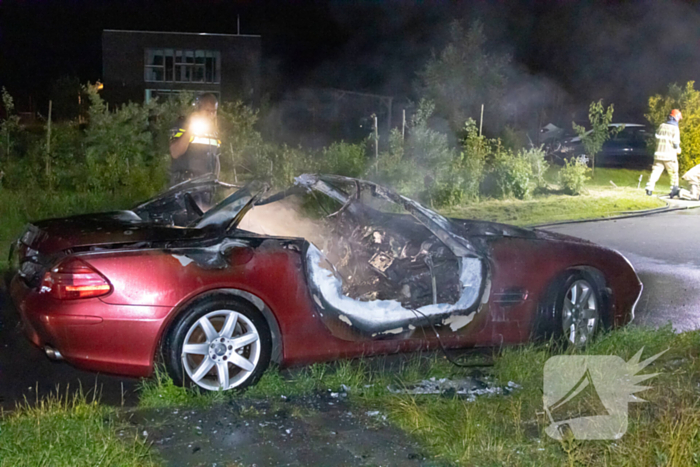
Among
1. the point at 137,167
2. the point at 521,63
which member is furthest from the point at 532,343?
the point at 521,63

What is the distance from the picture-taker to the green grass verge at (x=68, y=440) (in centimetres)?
307

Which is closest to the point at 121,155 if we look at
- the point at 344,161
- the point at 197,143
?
the point at 197,143

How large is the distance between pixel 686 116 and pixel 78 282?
19.7 metres

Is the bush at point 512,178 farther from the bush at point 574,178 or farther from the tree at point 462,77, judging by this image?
the tree at point 462,77

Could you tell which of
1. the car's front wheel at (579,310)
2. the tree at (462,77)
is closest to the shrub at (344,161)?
the tree at (462,77)

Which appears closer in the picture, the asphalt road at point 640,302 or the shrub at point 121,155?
the asphalt road at point 640,302

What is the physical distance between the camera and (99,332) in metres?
3.90

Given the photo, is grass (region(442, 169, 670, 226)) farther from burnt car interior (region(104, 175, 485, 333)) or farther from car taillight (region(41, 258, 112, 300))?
car taillight (region(41, 258, 112, 300))

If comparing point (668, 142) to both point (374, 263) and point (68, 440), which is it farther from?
point (68, 440)

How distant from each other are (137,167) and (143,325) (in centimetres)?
830

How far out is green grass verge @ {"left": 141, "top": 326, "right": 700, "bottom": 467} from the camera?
10.8 ft

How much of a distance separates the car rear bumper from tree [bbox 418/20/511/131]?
1608 cm

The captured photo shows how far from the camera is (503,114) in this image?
20906 millimetres

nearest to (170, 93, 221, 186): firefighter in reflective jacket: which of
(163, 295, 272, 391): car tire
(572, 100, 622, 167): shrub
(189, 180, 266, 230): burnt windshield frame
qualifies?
(189, 180, 266, 230): burnt windshield frame
